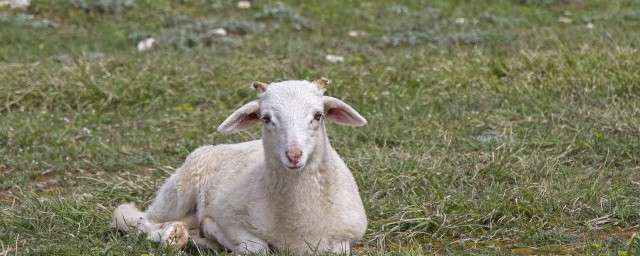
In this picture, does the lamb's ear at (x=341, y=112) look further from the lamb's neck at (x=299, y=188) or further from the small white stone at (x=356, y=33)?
the small white stone at (x=356, y=33)

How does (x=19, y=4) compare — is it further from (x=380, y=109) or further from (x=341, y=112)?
(x=341, y=112)

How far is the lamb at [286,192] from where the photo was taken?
5.22 metres

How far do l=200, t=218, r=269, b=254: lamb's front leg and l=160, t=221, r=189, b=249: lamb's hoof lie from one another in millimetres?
152

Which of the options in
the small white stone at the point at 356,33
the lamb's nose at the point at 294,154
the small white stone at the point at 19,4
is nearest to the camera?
the lamb's nose at the point at 294,154

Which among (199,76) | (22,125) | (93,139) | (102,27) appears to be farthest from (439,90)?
(102,27)

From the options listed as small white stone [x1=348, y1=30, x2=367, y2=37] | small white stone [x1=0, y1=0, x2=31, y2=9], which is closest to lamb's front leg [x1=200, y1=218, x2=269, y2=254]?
small white stone [x1=348, y1=30, x2=367, y2=37]

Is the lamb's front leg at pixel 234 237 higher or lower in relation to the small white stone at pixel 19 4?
higher

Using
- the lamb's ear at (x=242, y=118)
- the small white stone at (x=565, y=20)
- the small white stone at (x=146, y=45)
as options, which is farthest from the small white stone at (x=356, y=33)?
the lamb's ear at (x=242, y=118)

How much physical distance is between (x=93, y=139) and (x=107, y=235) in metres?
2.83

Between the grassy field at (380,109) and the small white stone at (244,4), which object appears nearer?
the grassy field at (380,109)

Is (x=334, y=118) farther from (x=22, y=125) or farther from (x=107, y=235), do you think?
(x=22, y=125)

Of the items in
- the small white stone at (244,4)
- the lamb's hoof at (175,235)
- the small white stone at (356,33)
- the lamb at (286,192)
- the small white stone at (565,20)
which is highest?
the lamb at (286,192)

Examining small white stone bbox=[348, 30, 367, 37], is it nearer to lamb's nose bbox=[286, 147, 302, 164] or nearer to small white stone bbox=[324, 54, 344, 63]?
small white stone bbox=[324, 54, 344, 63]

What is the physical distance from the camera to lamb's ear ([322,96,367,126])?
18.0 ft
